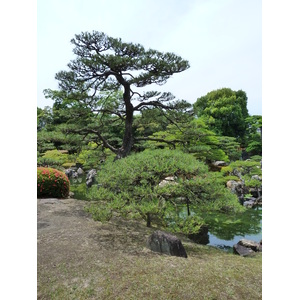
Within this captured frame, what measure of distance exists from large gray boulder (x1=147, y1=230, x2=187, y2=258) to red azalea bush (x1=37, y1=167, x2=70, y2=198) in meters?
3.62

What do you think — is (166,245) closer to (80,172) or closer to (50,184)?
(50,184)

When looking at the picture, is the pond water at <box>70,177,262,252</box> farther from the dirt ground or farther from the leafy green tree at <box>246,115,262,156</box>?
the leafy green tree at <box>246,115,262,156</box>

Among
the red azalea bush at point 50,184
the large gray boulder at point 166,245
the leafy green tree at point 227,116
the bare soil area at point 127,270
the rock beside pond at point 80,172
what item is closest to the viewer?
the bare soil area at point 127,270

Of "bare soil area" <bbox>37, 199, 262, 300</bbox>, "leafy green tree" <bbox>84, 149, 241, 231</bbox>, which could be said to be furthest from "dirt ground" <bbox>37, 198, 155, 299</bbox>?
"leafy green tree" <bbox>84, 149, 241, 231</bbox>

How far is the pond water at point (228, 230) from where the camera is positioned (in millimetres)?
4023

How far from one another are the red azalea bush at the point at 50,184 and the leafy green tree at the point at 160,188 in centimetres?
274

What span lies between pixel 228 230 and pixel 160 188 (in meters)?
2.36

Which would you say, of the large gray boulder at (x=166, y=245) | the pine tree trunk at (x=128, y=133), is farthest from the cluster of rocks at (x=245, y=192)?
the large gray boulder at (x=166, y=245)

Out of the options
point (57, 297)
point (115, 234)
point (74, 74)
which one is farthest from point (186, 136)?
point (57, 297)

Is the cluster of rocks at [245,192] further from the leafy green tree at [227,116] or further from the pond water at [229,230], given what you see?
the leafy green tree at [227,116]

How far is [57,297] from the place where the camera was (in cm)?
187

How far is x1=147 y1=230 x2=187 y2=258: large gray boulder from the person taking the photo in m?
2.62
